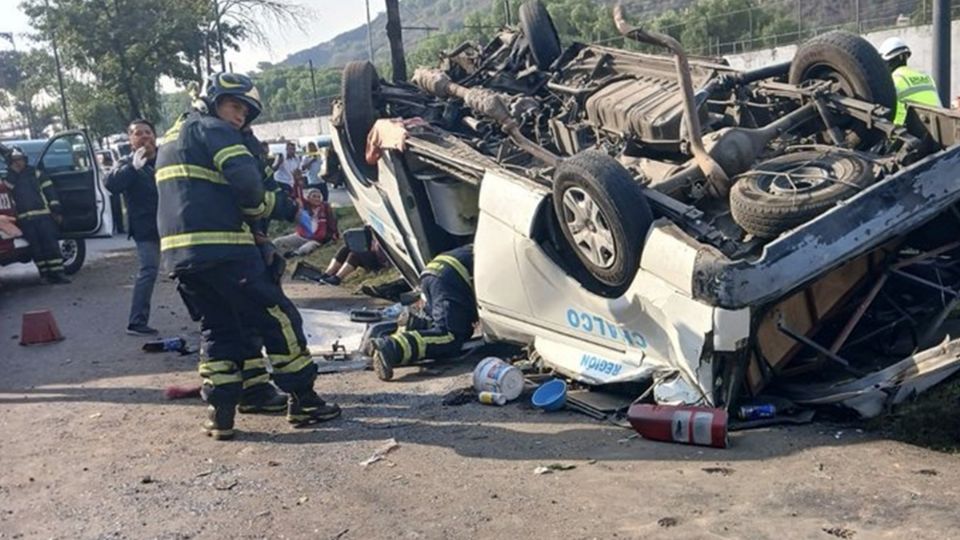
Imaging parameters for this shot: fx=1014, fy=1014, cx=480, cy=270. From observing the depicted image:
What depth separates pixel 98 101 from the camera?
95.8ft

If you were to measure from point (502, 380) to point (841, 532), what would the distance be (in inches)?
82.5

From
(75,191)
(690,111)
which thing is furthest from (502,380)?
(75,191)

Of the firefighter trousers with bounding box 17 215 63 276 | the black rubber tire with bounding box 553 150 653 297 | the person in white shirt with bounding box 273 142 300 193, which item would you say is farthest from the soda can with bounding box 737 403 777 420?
the person in white shirt with bounding box 273 142 300 193

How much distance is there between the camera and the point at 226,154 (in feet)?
15.7

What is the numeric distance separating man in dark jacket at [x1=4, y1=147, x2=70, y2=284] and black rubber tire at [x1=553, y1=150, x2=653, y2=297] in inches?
298

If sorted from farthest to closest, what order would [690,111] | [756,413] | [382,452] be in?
[690,111] < [382,452] < [756,413]

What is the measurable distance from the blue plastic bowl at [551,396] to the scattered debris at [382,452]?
0.72 meters

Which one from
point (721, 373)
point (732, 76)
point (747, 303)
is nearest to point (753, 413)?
point (721, 373)

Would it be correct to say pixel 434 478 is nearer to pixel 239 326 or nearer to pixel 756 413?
pixel 756 413

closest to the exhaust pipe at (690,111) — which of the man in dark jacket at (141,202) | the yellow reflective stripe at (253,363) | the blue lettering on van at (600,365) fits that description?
the blue lettering on van at (600,365)

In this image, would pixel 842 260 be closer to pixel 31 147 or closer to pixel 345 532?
pixel 345 532

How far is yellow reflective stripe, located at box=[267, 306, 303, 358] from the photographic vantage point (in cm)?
491

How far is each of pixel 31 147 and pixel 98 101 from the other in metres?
17.8

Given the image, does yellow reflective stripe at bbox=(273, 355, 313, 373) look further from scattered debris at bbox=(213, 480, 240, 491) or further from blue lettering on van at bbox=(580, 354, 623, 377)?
blue lettering on van at bbox=(580, 354, 623, 377)
